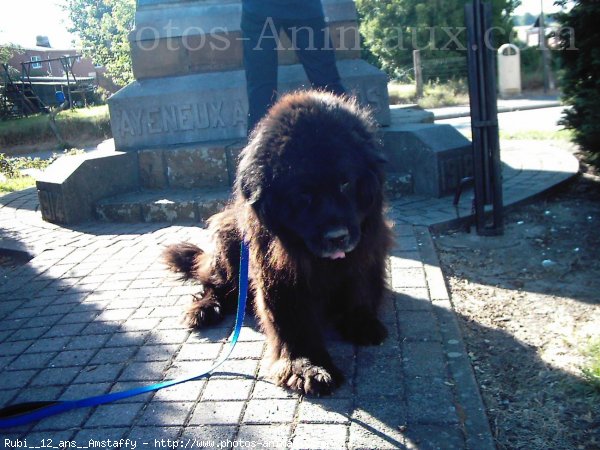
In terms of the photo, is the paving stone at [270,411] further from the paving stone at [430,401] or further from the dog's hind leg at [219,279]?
the dog's hind leg at [219,279]

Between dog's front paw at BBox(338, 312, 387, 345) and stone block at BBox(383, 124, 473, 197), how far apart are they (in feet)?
8.92

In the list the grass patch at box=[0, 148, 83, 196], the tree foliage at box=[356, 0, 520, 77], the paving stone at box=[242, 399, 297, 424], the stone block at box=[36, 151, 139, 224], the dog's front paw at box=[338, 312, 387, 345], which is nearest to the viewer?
the paving stone at box=[242, 399, 297, 424]

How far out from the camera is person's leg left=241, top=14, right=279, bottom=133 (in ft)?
17.9

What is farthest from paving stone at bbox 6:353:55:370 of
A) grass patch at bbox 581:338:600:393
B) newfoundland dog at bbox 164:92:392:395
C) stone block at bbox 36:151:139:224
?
stone block at bbox 36:151:139:224

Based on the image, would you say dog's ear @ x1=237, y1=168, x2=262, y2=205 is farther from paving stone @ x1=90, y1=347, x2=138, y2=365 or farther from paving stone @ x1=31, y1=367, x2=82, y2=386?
paving stone @ x1=31, y1=367, x2=82, y2=386

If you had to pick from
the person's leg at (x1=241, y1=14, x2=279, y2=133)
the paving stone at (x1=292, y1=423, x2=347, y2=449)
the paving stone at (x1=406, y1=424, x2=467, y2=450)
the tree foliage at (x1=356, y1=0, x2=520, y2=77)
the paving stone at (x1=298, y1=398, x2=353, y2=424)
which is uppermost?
the tree foliage at (x1=356, y1=0, x2=520, y2=77)

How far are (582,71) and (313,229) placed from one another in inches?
162

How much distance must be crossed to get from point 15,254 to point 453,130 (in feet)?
14.9

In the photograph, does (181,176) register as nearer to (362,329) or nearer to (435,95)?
(362,329)

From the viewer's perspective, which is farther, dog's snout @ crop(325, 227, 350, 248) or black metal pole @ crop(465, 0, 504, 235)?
black metal pole @ crop(465, 0, 504, 235)

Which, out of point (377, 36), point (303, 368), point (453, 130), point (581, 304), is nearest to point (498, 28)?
point (377, 36)

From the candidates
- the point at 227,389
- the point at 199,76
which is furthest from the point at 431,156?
the point at 227,389

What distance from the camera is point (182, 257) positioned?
13.4 feet

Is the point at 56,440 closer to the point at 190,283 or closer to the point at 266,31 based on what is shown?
the point at 190,283
